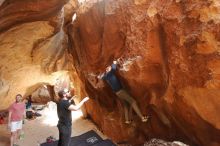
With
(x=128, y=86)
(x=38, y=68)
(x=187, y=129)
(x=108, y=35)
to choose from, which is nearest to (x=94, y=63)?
(x=108, y=35)

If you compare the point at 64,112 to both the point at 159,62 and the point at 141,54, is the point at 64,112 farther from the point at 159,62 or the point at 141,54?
the point at 159,62

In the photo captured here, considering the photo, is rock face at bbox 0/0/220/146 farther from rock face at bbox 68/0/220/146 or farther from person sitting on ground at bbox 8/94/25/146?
person sitting on ground at bbox 8/94/25/146

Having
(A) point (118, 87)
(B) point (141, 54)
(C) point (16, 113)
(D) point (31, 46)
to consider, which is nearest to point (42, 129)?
(C) point (16, 113)

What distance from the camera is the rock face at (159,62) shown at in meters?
5.90

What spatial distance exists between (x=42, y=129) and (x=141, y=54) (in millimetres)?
5723

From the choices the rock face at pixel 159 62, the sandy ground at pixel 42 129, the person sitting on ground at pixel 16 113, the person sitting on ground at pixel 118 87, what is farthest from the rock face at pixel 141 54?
the person sitting on ground at pixel 16 113

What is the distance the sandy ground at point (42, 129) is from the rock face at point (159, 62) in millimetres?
1009

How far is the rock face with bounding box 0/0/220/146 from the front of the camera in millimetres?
5977

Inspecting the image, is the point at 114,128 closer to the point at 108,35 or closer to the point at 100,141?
the point at 100,141

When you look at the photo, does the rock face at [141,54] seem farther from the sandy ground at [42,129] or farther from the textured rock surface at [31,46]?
the sandy ground at [42,129]

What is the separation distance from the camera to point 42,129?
11.5m

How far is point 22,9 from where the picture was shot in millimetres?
9609

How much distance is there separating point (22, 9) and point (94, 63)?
8.95 feet

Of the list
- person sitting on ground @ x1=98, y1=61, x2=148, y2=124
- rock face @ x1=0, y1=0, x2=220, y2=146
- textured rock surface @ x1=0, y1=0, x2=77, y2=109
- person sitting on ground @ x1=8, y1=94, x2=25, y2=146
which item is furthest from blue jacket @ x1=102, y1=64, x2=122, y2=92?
textured rock surface @ x1=0, y1=0, x2=77, y2=109
